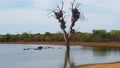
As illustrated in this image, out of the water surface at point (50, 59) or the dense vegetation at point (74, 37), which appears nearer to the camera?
the water surface at point (50, 59)

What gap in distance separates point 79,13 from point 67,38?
193 centimetres

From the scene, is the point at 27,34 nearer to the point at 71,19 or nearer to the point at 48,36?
the point at 48,36

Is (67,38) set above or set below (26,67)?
above

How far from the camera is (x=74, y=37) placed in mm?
109812

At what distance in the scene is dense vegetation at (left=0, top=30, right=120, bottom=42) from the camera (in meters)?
105

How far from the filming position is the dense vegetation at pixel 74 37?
Result: 105 meters

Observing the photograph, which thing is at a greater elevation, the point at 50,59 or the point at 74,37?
the point at 74,37

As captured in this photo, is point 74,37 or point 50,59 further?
point 74,37

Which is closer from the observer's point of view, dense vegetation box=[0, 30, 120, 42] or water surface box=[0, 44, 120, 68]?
water surface box=[0, 44, 120, 68]

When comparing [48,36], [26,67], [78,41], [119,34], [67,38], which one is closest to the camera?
[67,38]

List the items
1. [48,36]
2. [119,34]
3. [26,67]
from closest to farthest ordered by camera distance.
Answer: [26,67]
[119,34]
[48,36]

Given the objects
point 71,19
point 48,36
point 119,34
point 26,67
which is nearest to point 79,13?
point 71,19

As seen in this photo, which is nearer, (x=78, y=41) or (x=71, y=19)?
A: (x=71, y=19)

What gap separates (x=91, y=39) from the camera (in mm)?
107125
